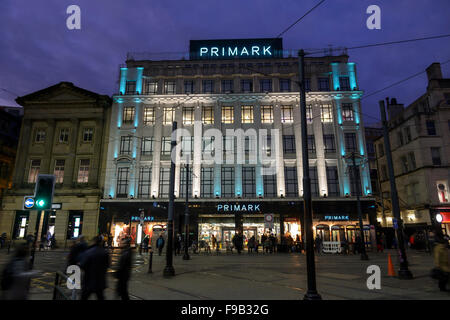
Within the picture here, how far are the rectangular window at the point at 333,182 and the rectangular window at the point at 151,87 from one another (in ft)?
75.9

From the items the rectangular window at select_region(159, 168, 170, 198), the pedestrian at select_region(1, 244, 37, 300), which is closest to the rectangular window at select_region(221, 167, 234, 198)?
the rectangular window at select_region(159, 168, 170, 198)

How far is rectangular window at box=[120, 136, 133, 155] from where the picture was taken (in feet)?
115

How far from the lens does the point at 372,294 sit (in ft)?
29.2

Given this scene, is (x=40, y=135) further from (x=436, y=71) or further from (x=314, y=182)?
(x=436, y=71)

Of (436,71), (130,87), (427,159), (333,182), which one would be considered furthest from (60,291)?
(436,71)

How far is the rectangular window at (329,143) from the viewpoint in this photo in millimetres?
34144

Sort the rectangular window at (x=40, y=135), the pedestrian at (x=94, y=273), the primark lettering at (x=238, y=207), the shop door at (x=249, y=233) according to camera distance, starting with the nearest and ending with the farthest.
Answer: the pedestrian at (x=94, y=273) < the primark lettering at (x=238, y=207) < the shop door at (x=249, y=233) < the rectangular window at (x=40, y=135)

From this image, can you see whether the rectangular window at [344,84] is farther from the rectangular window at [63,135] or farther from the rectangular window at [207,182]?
the rectangular window at [63,135]

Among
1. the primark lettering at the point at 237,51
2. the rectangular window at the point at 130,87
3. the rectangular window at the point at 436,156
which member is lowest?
the rectangular window at the point at 436,156

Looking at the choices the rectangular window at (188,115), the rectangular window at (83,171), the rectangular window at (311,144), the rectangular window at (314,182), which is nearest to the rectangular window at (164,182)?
the rectangular window at (188,115)
